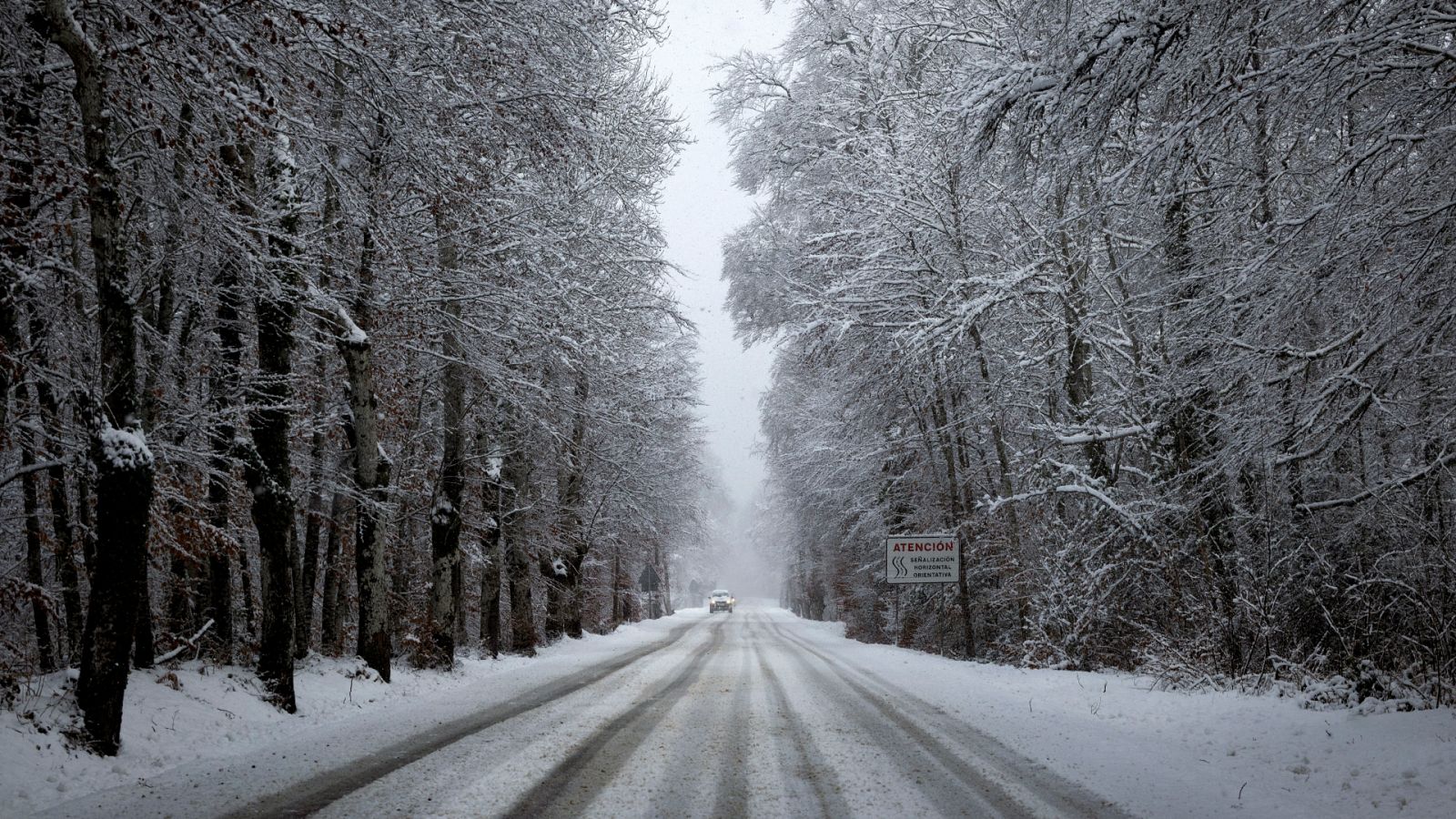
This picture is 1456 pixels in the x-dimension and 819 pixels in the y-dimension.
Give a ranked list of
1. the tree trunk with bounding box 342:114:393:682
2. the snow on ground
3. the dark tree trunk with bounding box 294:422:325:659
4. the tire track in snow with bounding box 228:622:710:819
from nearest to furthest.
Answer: the tire track in snow with bounding box 228:622:710:819
the snow on ground
the tree trunk with bounding box 342:114:393:682
the dark tree trunk with bounding box 294:422:325:659

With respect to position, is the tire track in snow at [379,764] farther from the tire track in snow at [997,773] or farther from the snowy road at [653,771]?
the tire track in snow at [997,773]

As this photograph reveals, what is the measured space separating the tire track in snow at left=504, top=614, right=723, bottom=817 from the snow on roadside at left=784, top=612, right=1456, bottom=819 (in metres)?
3.21

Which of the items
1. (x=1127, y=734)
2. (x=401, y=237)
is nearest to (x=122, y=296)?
(x=401, y=237)

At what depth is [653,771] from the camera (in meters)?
5.45

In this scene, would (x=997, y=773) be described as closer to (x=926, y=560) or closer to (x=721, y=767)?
(x=721, y=767)

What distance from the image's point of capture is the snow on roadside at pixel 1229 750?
4.67 metres

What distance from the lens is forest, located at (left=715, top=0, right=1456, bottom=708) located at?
192 inches

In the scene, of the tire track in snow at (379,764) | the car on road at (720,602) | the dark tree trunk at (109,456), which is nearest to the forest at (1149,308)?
the tire track in snow at (379,764)

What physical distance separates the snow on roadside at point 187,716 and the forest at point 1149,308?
7.60 metres

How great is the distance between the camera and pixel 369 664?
1001 cm

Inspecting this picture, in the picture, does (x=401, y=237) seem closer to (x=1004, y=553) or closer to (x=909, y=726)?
(x=909, y=726)

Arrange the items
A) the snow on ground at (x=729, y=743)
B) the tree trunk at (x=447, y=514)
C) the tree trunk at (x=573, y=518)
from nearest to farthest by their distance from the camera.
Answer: the snow on ground at (x=729, y=743) < the tree trunk at (x=447, y=514) < the tree trunk at (x=573, y=518)

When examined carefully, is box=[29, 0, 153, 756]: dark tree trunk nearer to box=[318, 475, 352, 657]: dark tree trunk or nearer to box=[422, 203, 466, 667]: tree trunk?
box=[422, 203, 466, 667]: tree trunk

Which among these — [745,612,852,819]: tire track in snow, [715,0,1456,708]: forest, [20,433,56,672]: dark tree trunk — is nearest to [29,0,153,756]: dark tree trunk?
[20,433,56,672]: dark tree trunk
